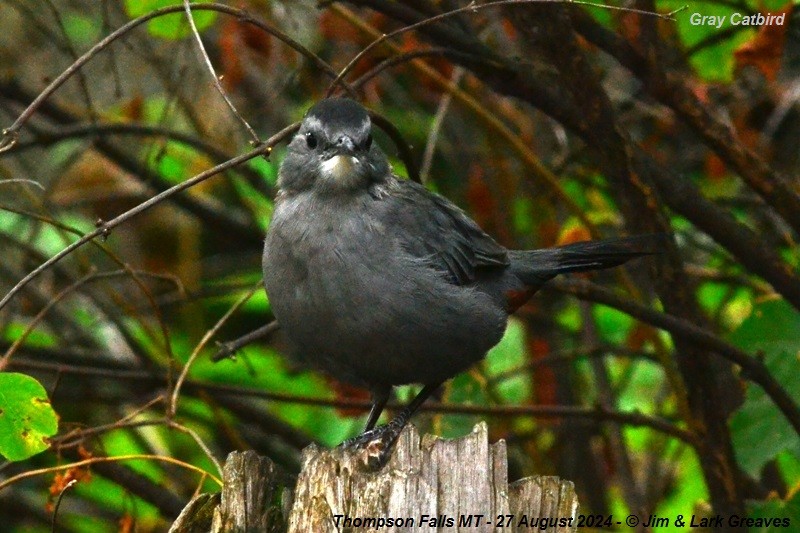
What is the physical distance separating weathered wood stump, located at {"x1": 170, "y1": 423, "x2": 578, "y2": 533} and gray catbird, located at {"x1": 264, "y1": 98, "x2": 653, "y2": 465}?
52 centimetres

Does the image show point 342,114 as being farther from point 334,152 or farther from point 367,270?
point 367,270

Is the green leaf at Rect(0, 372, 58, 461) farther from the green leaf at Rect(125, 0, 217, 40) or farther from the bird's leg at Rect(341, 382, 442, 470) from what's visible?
the green leaf at Rect(125, 0, 217, 40)

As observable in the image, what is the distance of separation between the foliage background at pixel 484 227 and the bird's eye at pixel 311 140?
300mm

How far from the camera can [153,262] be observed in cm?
847

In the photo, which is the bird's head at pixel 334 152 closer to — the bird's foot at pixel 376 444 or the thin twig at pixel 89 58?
the thin twig at pixel 89 58

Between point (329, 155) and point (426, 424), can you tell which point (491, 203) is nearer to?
point (426, 424)

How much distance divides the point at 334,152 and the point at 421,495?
1518 millimetres

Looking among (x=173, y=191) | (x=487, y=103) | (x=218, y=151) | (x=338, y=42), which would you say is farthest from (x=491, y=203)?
(x=173, y=191)

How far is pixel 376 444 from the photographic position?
3.41m

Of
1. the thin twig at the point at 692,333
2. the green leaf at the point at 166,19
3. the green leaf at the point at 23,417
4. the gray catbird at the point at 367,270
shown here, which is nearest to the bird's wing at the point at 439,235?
the gray catbird at the point at 367,270

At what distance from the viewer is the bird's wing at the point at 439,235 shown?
4020 mm

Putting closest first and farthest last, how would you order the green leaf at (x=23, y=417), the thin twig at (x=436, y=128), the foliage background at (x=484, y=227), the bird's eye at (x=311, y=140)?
the green leaf at (x=23, y=417), the bird's eye at (x=311, y=140), the foliage background at (x=484, y=227), the thin twig at (x=436, y=128)

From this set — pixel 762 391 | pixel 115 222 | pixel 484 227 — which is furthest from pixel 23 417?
pixel 484 227

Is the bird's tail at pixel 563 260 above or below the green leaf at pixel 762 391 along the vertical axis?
above
